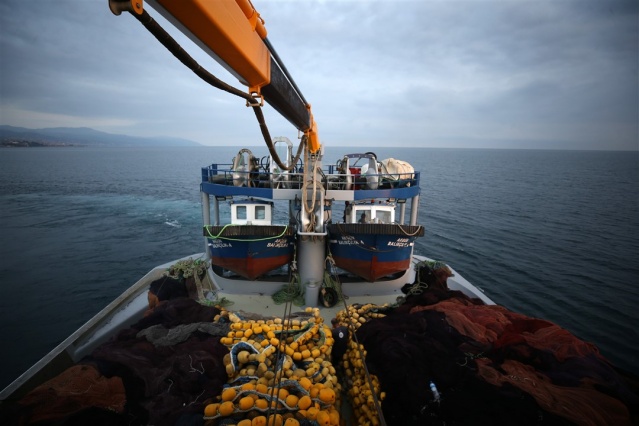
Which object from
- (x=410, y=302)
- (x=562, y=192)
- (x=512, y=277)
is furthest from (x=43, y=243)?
(x=562, y=192)

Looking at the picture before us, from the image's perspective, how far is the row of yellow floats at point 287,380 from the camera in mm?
→ 3672

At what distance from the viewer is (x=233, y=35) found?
3.30 meters

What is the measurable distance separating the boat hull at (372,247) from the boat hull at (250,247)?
→ 5.46ft

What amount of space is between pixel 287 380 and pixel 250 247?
5.01m

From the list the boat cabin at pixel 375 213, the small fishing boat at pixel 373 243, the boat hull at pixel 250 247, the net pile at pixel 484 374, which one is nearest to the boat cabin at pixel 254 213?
the boat hull at pixel 250 247

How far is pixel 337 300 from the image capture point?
9266 millimetres

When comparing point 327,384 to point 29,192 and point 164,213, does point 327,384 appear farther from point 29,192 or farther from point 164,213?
point 29,192

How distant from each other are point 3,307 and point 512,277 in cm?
2392

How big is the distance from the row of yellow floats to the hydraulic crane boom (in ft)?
13.4

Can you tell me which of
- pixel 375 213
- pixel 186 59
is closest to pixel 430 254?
pixel 375 213

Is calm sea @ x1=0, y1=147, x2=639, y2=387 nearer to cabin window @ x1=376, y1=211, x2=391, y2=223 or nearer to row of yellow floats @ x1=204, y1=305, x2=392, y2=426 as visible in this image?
cabin window @ x1=376, y1=211, x2=391, y2=223

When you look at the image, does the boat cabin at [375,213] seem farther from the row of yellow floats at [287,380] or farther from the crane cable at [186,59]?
the crane cable at [186,59]

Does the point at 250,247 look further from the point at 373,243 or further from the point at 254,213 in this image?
the point at 373,243

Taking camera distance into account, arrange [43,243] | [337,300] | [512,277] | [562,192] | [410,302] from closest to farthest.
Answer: [410,302]
[337,300]
[512,277]
[43,243]
[562,192]
